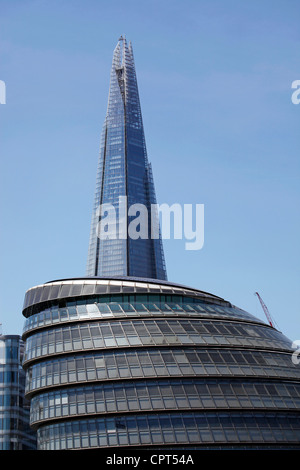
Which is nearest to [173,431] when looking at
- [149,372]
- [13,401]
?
[149,372]

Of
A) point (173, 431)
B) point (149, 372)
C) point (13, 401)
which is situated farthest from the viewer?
point (13, 401)

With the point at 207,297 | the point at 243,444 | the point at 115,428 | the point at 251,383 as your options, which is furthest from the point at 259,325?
the point at 115,428

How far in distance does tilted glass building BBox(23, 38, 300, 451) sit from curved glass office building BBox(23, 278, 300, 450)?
0.57 ft

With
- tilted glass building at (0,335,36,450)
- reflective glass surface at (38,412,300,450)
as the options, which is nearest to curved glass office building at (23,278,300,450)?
reflective glass surface at (38,412,300,450)

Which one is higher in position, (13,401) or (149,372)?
(13,401)

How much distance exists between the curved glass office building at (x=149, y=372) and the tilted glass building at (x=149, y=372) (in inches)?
6.8

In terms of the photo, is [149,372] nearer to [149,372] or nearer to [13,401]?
[149,372]

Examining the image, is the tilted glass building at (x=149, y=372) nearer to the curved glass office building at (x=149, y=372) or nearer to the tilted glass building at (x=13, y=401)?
the curved glass office building at (x=149, y=372)

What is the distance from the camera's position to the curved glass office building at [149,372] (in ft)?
358

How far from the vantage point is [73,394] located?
113562mm

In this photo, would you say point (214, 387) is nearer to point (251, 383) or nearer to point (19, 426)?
point (251, 383)

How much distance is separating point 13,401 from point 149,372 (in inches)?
1983

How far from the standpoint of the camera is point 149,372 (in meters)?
113
